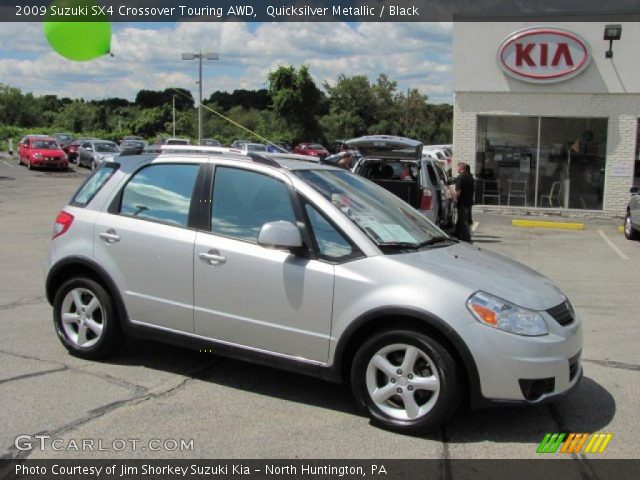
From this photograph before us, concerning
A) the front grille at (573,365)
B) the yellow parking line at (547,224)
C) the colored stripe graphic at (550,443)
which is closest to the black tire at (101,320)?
the colored stripe graphic at (550,443)

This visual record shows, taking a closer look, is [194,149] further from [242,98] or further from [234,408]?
[242,98]

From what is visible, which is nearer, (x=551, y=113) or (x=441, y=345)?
(x=441, y=345)

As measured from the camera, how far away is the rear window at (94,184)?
5492 millimetres

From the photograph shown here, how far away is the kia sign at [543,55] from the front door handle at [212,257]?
51.8ft

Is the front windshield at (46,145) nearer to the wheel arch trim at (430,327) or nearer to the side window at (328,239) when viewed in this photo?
the side window at (328,239)

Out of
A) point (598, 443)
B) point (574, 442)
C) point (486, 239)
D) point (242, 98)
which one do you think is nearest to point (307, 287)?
point (574, 442)

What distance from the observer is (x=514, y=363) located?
3.91 m

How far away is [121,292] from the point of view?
514cm

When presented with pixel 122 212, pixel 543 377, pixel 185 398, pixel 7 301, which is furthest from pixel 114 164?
pixel 543 377

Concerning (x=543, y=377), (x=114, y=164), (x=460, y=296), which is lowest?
(x=543, y=377)

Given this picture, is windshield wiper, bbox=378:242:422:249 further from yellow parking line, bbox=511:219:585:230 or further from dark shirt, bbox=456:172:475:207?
yellow parking line, bbox=511:219:585:230

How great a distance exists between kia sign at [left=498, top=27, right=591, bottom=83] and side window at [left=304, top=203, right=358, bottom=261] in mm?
15602

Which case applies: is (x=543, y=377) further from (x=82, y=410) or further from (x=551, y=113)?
(x=551, y=113)

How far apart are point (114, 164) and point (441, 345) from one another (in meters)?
3.14
